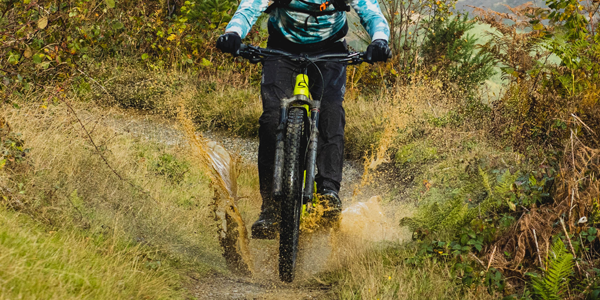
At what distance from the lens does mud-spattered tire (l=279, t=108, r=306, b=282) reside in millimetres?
3326

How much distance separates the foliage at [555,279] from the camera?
283cm

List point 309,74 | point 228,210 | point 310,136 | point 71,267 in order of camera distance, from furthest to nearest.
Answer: point 228,210 → point 309,74 → point 310,136 → point 71,267

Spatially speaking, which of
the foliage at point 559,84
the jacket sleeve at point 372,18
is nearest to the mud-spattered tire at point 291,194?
the jacket sleeve at point 372,18

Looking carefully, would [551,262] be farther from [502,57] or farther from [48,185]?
[502,57]

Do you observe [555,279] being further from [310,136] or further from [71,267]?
[71,267]

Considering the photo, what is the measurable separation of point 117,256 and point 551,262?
250 centimetres

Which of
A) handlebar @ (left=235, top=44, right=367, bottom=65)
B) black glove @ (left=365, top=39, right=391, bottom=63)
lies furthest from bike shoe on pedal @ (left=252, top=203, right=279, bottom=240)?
black glove @ (left=365, top=39, right=391, bottom=63)

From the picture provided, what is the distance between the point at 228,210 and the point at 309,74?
4.47ft

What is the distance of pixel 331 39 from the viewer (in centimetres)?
411

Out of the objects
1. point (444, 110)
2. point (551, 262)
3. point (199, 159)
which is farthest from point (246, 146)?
point (551, 262)

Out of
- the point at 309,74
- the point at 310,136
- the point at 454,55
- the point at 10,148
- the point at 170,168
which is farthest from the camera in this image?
the point at 454,55

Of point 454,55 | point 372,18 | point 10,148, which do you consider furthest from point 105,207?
point 454,55

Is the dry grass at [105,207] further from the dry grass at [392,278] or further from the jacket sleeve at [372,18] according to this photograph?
the jacket sleeve at [372,18]

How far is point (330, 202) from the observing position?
3.89 metres
